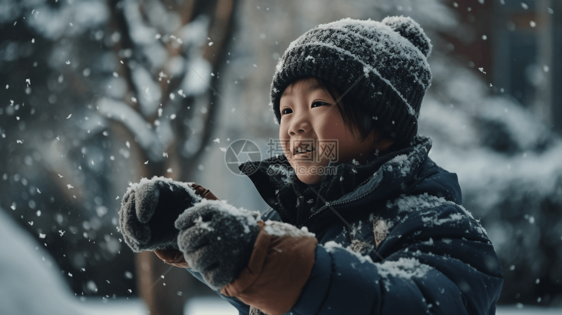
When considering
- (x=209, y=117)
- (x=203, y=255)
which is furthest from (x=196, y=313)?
(x=203, y=255)

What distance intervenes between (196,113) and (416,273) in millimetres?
2707

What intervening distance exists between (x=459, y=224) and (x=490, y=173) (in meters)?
3.80

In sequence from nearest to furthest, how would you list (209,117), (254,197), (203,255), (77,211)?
1. (203,255)
2. (209,117)
3. (254,197)
4. (77,211)

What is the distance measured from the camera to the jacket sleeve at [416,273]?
765 millimetres

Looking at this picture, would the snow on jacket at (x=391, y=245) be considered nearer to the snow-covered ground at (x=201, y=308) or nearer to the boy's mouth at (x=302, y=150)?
the boy's mouth at (x=302, y=150)

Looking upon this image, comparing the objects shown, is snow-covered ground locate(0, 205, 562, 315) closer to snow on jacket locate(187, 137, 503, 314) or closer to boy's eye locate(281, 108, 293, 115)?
snow on jacket locate(187, 137, 503, 314)

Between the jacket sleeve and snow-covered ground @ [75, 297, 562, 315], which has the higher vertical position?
the jacket sleeve

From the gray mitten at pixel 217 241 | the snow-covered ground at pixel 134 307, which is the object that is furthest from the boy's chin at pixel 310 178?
the snow-covered ground at pixel 134 307

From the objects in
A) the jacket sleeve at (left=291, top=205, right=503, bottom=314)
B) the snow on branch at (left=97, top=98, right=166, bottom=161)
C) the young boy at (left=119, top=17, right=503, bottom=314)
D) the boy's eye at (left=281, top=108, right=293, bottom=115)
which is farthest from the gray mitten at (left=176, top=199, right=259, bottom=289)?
the snow on branch at (left=97, top=98, right=166, bottom=161)

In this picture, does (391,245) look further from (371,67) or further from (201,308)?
(201,308)

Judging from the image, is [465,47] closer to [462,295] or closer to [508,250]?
[508,250]

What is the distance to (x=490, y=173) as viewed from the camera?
14.2 feet

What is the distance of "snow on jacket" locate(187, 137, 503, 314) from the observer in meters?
0.77

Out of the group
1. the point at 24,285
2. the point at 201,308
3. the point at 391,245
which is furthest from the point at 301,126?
the point at 201,308
